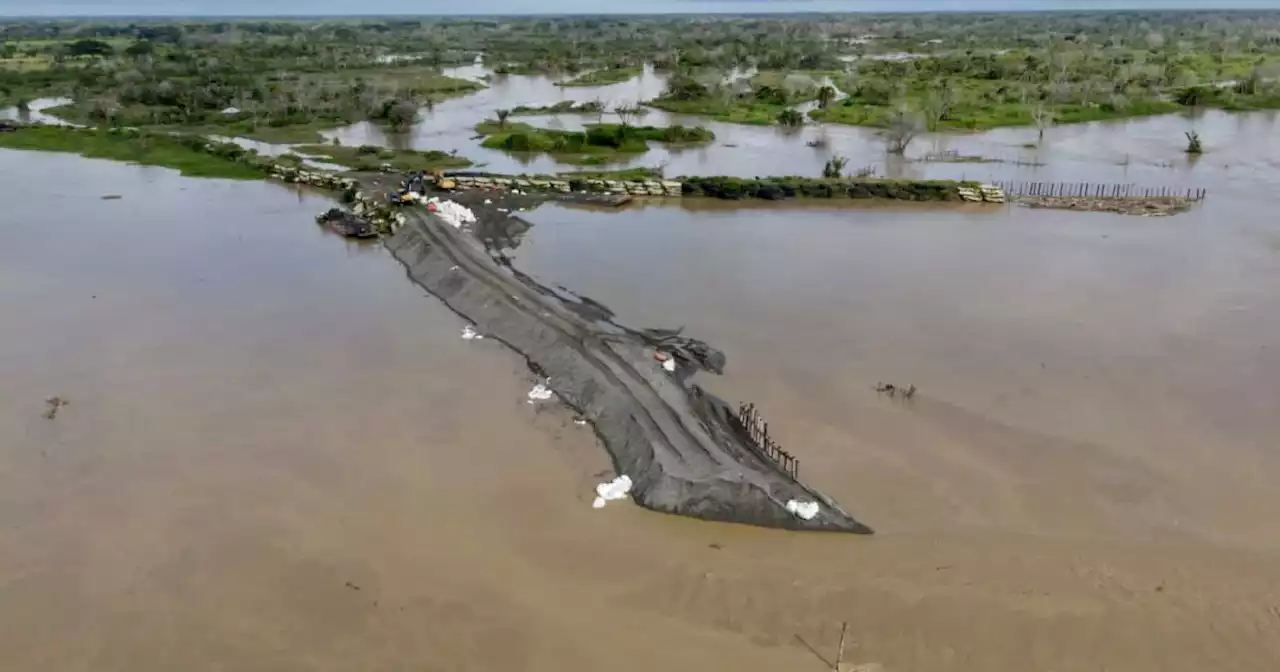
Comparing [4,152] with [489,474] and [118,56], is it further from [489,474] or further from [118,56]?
[118,56]

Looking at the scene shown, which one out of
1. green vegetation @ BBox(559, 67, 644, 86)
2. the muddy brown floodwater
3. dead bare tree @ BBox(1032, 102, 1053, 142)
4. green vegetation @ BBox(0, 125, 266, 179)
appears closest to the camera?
the muddy brown floodwater

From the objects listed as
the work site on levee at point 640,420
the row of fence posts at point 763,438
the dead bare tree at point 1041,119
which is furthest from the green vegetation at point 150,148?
the dead bare tree at point 1041,119

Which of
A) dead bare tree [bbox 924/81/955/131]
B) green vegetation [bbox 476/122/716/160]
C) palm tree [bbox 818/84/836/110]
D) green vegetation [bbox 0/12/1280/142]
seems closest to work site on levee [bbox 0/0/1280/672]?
green vegetation [bbox 476/122/716/160]

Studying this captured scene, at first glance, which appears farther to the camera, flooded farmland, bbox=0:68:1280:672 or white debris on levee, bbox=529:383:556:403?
white debris on levee, bbox=529:383:556:403

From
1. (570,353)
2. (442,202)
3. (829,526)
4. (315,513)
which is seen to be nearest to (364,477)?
(315,513)

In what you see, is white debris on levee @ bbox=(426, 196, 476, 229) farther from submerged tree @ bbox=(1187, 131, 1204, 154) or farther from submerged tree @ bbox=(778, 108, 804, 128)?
submerged tree @ bbox=(1187, 131, 1204, 154)

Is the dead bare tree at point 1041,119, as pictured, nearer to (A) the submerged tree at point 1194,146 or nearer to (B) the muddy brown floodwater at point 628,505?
(A) the submerged tree at point 1194,146
